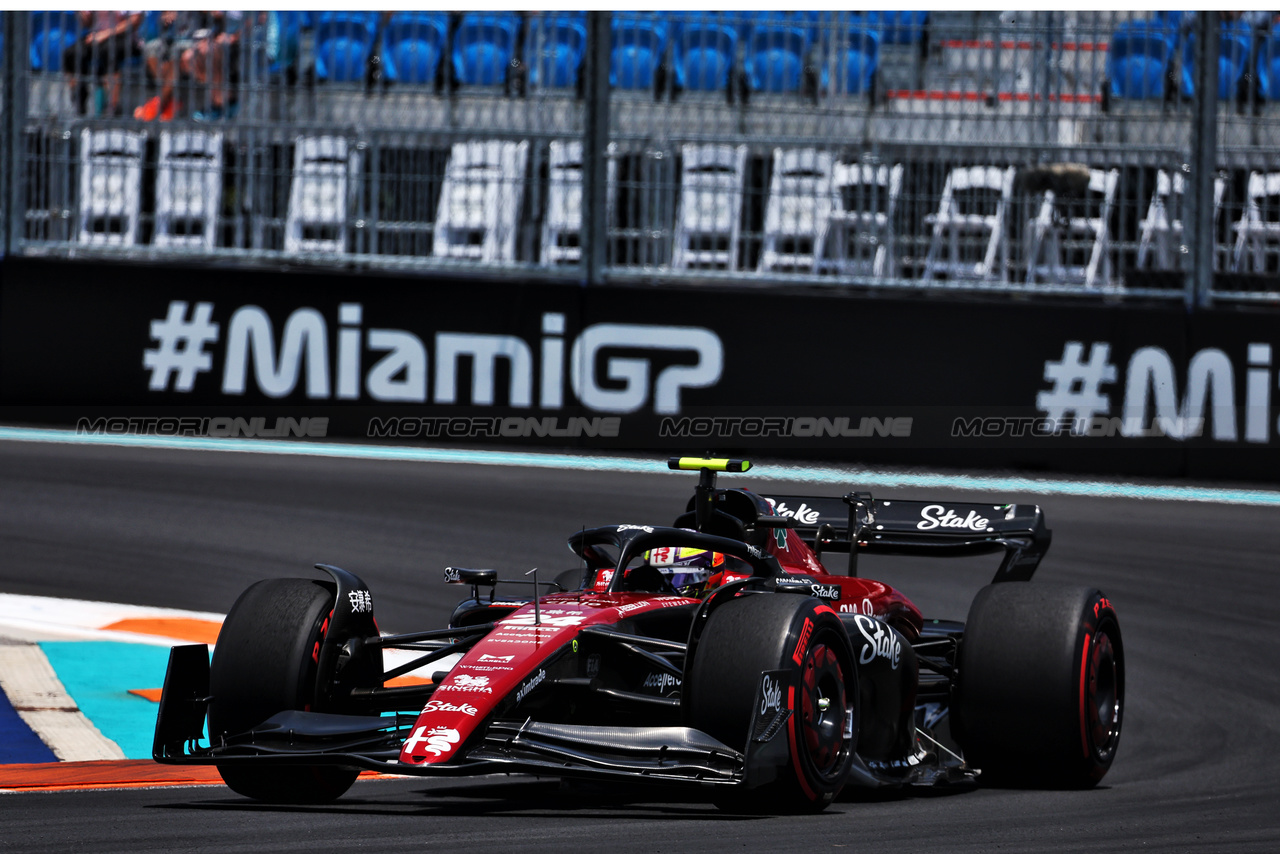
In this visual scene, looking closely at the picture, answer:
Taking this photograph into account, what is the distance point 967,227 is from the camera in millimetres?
12234

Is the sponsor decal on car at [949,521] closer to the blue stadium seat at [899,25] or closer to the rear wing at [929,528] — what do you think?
the rear wing at [929,528]

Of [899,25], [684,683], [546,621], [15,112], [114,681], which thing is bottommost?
[114,681]

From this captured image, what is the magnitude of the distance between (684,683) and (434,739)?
28.7 inches

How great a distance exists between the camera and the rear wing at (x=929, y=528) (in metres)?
7.14

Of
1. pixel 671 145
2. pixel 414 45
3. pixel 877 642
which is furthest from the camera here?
pixel 414 45

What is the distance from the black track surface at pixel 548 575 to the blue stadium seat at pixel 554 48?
109 inches

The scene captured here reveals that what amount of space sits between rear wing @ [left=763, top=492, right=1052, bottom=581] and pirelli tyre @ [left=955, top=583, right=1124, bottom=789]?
78 cm

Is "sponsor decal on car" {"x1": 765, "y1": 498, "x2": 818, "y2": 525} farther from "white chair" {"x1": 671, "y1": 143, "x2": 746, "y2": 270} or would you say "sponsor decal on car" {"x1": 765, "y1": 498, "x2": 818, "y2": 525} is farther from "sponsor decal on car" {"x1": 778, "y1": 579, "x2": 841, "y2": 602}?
"white chair" {"x1": 671, "y1": 143, "x2": 746, "y2": 270}

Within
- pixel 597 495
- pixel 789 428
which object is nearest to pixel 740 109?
pixel 789 428

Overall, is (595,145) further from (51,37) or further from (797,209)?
(51,37)

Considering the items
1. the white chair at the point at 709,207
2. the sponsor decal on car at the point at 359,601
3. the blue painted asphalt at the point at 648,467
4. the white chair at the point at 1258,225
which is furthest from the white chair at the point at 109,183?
the sponsor decal on car at the point at 359,601

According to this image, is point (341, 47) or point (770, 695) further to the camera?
point (341, 47)

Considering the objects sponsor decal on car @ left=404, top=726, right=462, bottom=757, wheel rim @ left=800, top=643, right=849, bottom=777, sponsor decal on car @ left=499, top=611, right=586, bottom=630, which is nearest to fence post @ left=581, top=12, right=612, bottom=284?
sponsor decal on car @ left=499, top=611, right=586, bottom=630

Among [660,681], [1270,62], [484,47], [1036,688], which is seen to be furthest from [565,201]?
[660,681]
